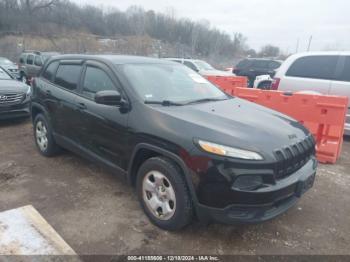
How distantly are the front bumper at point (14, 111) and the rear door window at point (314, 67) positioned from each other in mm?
6277

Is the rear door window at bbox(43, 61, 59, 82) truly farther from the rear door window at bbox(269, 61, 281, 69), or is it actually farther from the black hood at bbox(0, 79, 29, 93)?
the rear door window at bbox(269, 61, 281, 69)

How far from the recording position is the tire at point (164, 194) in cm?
272

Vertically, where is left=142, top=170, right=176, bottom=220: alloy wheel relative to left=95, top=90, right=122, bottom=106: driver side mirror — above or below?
below

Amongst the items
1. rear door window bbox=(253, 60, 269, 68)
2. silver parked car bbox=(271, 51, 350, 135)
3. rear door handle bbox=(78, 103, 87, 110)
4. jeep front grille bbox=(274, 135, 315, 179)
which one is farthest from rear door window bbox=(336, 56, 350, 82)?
rear door window bbox=(253, 60, 269, 68)

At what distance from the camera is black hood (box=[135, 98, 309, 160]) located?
2.61 metres

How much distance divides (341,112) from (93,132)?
13.1ft

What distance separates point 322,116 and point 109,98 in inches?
148

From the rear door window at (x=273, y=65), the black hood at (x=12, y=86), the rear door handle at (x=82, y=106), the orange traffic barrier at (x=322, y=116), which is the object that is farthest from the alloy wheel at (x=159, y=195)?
the rear door window at (x=273, y=65)

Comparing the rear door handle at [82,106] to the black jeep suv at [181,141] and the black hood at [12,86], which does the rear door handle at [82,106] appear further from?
the black hood at [12,86]

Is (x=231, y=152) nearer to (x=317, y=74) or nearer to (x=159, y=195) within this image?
(x=159, y=195)

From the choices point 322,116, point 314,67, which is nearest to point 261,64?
point 314,67

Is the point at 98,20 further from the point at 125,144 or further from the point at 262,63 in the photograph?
the point at 125,144

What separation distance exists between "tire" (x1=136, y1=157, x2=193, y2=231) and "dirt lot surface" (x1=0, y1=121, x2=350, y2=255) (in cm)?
16

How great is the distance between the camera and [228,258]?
2668 mm
